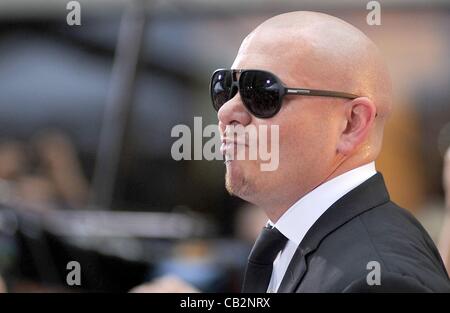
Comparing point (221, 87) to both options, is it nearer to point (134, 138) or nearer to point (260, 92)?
point (260, 92)

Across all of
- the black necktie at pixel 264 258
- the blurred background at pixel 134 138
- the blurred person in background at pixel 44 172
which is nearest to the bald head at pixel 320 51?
the black necktie at pixel 264 258

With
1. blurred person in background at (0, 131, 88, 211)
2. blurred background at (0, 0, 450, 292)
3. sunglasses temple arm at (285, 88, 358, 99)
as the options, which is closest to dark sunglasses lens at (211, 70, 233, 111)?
sunglasses temple arm at (285, 88, 358, 99)

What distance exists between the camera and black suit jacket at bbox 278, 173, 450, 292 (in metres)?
1.36

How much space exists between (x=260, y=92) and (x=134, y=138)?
2613 millimetres

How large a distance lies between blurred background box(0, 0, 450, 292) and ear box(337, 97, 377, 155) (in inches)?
59.3

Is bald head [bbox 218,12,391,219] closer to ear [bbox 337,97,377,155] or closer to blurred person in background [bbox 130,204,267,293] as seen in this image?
ear [bbox 337,97,377,155]

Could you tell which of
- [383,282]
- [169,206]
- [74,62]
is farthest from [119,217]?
[383,282]

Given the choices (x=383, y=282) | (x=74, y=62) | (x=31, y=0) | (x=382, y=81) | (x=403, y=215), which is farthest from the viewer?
(x=74, y=62)

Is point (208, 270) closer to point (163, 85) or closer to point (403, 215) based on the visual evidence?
point (163, 85)

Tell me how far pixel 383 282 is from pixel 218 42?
2.42 metres

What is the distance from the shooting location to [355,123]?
1.70m

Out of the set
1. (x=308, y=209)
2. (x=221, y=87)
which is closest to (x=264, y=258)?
(x=308, y=209)

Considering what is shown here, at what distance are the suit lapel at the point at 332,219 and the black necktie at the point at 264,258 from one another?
121mm

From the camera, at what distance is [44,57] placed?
14.2 feet
